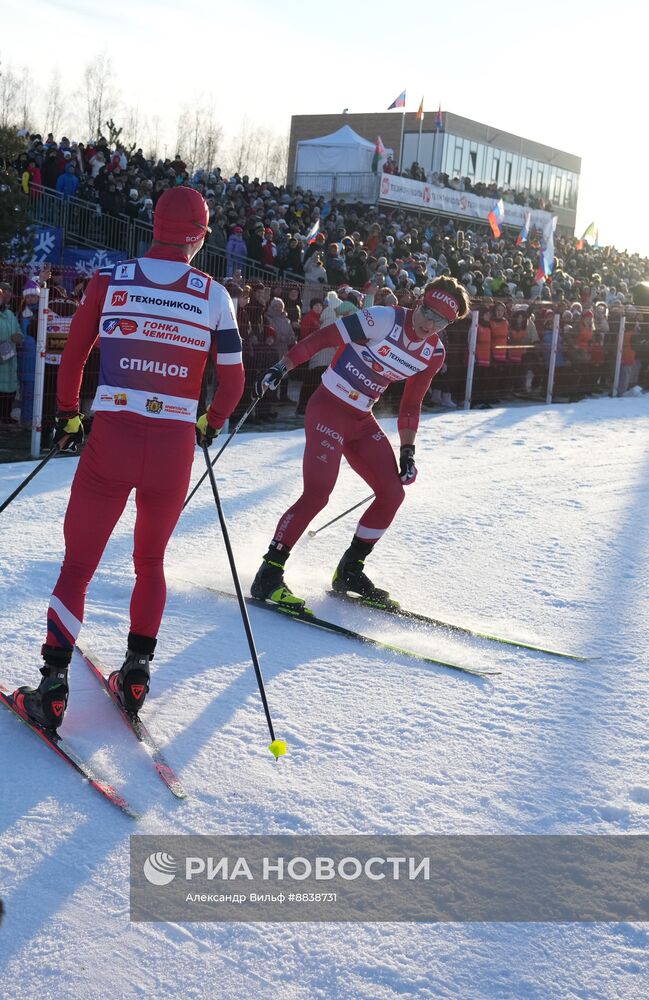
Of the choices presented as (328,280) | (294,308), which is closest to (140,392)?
(294,308)

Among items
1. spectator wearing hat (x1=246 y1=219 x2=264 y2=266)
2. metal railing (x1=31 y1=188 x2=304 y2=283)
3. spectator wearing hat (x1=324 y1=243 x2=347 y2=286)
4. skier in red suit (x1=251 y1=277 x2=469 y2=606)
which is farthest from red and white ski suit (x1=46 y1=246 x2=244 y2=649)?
spectator wearing hat (x1=246 y1=219 x2=264 y2=266)

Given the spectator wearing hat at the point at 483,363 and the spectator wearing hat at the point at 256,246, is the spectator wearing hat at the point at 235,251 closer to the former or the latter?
the spectator wearing hat at the point at 256,246

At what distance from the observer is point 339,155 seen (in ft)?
110

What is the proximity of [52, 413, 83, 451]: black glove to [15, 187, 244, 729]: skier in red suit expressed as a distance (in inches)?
→ 7.8

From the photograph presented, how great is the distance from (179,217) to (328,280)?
481 inches

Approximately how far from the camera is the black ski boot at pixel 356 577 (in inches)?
200

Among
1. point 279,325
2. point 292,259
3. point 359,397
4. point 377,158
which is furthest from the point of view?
point 377,158

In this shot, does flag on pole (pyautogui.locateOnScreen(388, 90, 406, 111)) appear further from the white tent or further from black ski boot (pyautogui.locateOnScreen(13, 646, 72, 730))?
black ski boot (pyautogui.locateOnScreen(13, 646, 72, 730))

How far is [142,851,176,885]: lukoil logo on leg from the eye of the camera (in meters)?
2.57

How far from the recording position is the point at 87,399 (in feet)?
30.2

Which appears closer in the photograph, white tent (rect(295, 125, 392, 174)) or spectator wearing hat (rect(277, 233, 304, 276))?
spectator wearing hat (rect(277, 233, 304, 276))

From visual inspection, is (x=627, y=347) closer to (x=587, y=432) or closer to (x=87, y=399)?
(x=587, y=432)

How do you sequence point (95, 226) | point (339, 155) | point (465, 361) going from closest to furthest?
point (465, 361) → point (95, 226) → point (339, 155)

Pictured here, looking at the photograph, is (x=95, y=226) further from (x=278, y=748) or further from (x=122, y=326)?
(x=278, y=748)
